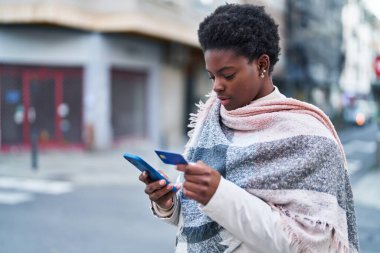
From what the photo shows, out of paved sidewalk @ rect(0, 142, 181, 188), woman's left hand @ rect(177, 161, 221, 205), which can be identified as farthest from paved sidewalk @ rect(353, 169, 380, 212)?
woman's left hand @ rect(177, 161, 221, 205)

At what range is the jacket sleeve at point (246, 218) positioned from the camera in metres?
1.29

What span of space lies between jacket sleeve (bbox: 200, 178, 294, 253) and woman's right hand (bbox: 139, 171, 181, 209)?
1.11 ft

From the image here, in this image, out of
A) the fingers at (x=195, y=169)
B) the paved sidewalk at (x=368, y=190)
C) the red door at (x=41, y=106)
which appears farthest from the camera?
the red door at (x=41, y=106)

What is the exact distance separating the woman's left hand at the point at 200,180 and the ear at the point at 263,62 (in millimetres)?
417

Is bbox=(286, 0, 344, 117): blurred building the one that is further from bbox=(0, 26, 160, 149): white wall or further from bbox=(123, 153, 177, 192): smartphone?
bbox=(123, 153, 177, 192): smartphone

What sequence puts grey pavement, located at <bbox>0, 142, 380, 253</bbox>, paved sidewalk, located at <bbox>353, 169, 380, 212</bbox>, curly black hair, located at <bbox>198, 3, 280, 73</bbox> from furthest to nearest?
paved sidewalk, located at <bbox>353, 169, 380, 212</bbox>
grey pavement, located at <bbox>0, 142, 380, 253</bbox>
curly black hair, located at <bbox>198, 3, 280, 73</bbox>

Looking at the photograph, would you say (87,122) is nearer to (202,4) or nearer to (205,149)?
(202,4)

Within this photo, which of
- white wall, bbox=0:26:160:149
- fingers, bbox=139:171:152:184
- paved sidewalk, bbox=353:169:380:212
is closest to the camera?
fingers, bbox=139:171:152:184

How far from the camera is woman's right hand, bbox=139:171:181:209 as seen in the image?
1.61 meters

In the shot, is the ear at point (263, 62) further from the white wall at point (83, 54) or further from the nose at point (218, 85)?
the white wall at point (83, 54)

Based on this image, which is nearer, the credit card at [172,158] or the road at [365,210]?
the credit card at [172,158]

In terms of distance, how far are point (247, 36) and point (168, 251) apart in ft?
15.0

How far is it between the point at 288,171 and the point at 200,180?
279 mm

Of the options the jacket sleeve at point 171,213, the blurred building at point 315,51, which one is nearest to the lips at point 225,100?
the jacket sleeve at point 171,213
